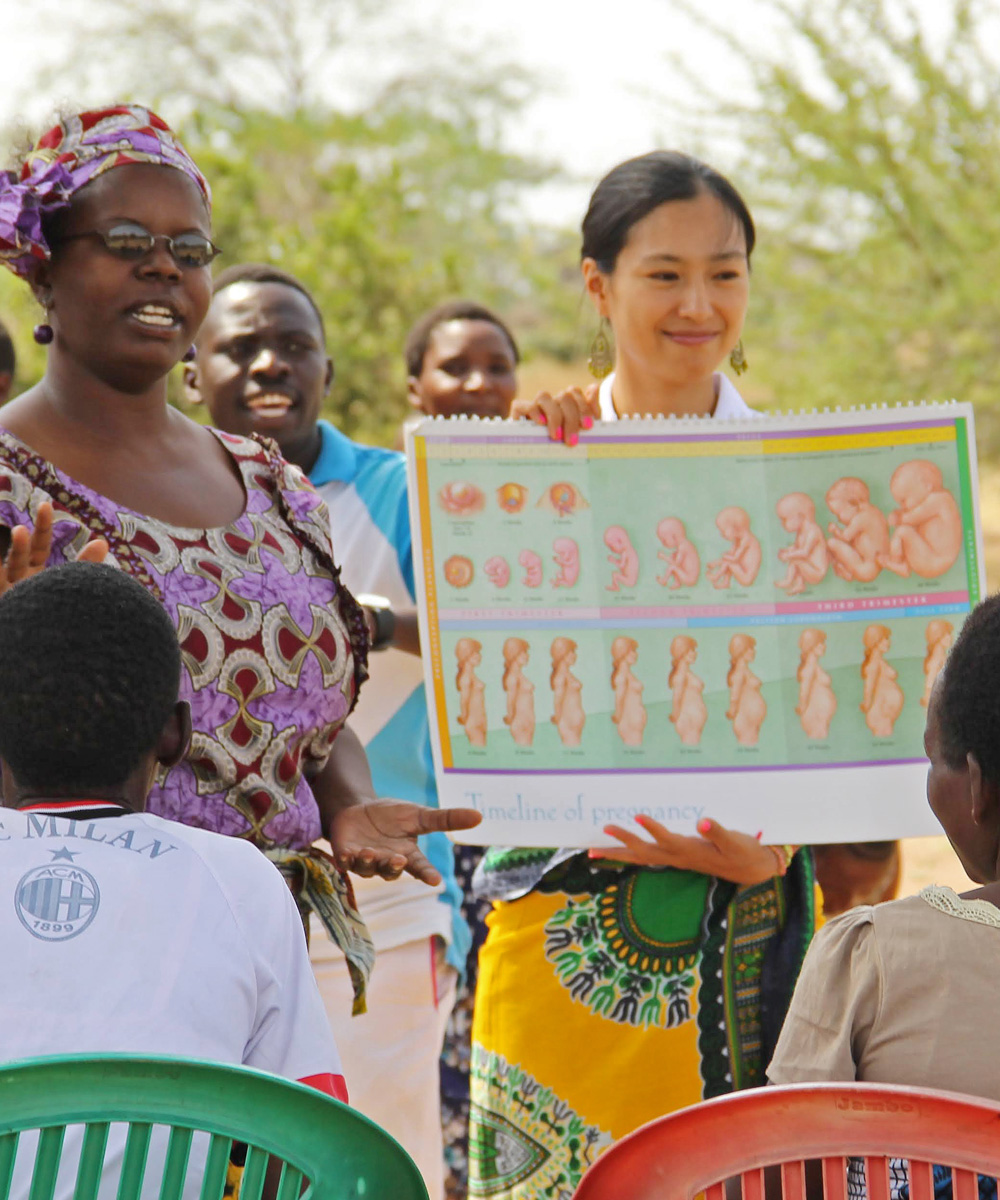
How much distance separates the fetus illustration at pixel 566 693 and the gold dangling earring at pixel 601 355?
28.9 inches

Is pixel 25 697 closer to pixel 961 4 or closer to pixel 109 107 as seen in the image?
pixel 109 107

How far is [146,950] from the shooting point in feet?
5.71

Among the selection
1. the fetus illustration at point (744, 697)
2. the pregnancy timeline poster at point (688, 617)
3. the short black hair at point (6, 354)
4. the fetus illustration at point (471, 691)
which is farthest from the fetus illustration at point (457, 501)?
the short black hair at point (6, 354)

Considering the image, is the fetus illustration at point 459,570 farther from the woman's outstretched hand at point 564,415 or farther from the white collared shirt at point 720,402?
the white collared shirt at point 720,402

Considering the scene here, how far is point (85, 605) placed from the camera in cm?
190

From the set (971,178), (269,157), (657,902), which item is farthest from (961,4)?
(657,902)

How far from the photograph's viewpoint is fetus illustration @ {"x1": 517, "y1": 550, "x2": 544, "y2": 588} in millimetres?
2725

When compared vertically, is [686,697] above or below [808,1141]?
above

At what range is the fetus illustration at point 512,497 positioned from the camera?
2738 mm

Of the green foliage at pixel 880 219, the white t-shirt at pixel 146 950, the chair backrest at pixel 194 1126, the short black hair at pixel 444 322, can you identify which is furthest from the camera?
the green foliage at pixel 880 219

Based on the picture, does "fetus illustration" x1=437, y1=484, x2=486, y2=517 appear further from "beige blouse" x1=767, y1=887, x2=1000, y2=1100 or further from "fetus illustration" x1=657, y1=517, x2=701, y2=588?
"beige blouse" x1=767, y1=887, x2=1000, y2=1100

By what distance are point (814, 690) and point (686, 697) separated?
22cm

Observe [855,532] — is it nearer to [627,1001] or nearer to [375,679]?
[627,1001]

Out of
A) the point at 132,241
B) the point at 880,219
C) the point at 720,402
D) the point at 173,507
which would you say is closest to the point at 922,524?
the point at 720,402
